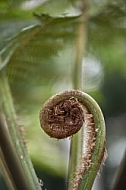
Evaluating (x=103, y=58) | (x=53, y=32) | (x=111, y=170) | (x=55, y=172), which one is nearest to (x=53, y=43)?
(x=53, y=32)

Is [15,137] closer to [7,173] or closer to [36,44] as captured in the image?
[7,173]

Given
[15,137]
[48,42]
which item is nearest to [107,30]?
[48,42]

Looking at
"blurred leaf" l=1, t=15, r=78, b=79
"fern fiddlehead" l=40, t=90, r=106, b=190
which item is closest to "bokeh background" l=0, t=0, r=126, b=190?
"blurred leaf" l=1, t=15, r=78, b=79

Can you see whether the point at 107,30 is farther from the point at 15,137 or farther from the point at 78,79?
the point at 15,137

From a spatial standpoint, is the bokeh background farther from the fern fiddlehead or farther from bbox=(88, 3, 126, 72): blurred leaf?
the fern fiddlehead

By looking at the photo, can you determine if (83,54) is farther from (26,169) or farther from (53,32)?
(26,169)

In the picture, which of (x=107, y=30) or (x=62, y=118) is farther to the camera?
(x=107, y=30)

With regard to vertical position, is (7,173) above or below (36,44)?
below

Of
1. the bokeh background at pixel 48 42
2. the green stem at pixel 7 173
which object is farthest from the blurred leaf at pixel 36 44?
the green stem at pixel 7 173
